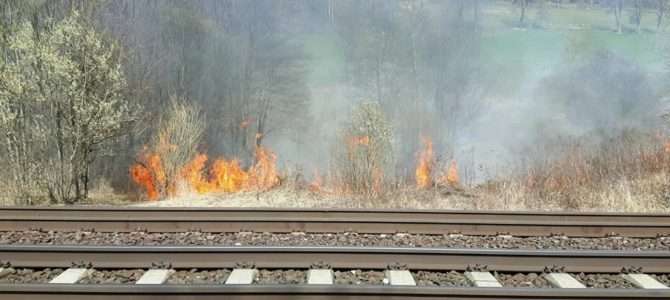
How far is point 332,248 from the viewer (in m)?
5.75

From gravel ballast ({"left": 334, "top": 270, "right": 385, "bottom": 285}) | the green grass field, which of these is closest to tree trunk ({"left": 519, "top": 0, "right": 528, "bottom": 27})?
the green grass field

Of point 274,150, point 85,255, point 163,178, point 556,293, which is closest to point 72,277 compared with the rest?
point 85,255

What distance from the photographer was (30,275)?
17.8ft

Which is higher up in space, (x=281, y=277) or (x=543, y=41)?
(x=543, y=41)

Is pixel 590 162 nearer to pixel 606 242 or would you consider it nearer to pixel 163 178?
pixel 606 242

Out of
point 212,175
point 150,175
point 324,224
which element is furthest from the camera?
point 212,175

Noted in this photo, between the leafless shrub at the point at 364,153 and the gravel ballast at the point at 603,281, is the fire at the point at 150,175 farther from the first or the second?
the gravel ballast at the point at 603,281

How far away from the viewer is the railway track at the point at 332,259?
4672mm

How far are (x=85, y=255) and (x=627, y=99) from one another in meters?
17.7

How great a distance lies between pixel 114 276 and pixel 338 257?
2343 millimetres

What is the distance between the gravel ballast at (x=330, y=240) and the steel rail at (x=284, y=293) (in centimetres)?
186

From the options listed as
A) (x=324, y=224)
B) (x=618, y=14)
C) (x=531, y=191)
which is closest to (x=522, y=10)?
(x=618, y=14)

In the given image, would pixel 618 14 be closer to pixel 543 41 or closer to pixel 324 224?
pixel 543 41

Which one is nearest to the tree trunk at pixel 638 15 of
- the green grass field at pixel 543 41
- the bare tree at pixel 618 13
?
the green grass field at pixel 543 41
